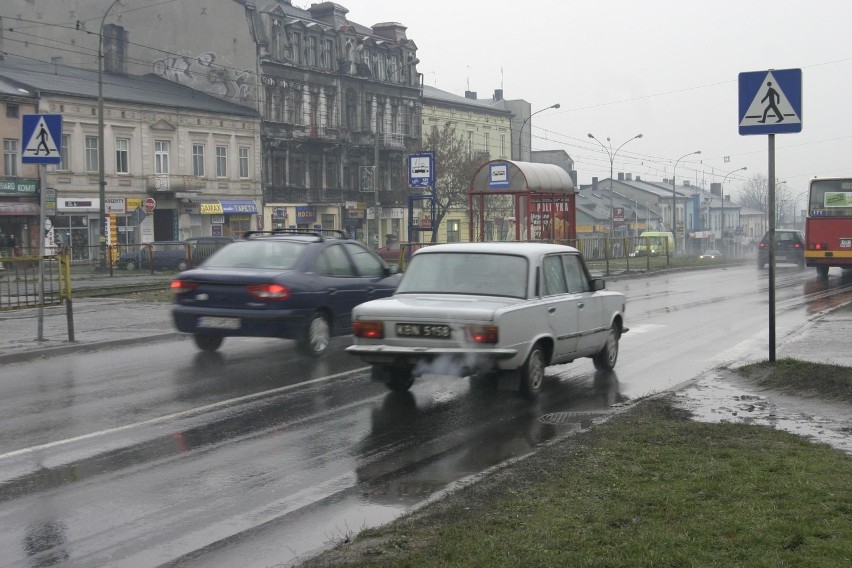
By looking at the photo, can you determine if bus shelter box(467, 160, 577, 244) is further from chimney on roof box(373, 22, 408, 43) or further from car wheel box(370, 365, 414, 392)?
chimney on roof box(373, 22, 408, 43)

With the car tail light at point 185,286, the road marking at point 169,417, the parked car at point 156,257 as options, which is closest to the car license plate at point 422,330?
the road marking at point 169,417

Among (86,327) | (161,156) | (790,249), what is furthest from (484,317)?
(161,156)

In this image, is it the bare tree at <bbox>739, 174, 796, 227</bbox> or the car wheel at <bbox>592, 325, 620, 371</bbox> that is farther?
the bare tree at <bbox>739, 174, 796, 227</bbox>

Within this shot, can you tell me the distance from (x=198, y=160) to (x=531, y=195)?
29532 mm

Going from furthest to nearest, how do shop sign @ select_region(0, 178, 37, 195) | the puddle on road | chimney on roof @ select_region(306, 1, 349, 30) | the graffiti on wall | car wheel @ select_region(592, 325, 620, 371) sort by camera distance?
chimney on roof @ select_region(306, 1, 349, 30) < the graffiti on wall < shop sign @ select_region(0, 178, 37, 195) < car wheel @ select_region(592, 325, 620, 371) < the puddle on road

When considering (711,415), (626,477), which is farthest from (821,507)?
(711,415)

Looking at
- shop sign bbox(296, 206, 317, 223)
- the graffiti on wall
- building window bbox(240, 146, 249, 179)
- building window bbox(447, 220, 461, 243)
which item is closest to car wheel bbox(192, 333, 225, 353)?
building window bbox(240, 146, 249, 179)

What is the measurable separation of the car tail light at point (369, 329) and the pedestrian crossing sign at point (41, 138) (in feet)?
24.7

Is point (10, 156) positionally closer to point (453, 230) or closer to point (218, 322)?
point (453, 230)

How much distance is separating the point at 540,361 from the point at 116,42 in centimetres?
5852

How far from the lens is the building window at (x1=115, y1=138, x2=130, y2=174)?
53.8 meters

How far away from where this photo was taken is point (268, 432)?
9086 mm

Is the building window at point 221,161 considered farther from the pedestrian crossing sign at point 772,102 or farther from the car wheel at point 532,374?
the car wheel at point 532,374

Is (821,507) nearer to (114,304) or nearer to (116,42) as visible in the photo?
(114,304)
